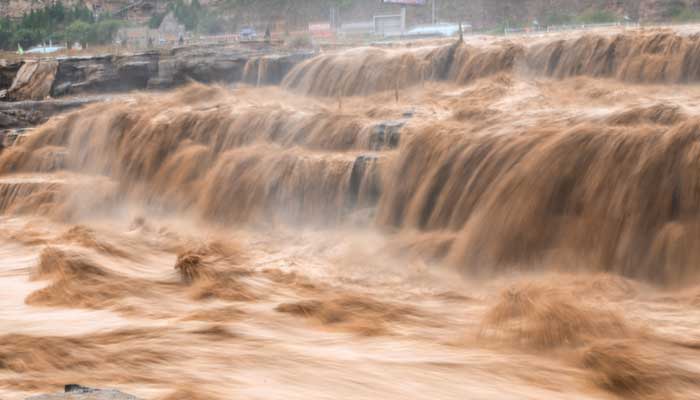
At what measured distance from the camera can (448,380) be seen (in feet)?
17.7

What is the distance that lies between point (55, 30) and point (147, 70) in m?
38.2

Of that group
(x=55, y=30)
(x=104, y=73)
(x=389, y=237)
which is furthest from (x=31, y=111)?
(x=55, y=30)

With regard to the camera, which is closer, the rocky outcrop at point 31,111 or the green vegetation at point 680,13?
the rocky outcrop at point 31,111

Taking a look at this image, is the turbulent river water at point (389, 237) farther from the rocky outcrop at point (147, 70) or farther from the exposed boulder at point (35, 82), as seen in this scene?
the exposed boulder at point (35, 82)

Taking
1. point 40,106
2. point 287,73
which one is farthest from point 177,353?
point 40,106

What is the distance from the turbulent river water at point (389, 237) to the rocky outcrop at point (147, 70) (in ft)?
8.57

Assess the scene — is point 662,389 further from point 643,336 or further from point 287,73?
point 287,73

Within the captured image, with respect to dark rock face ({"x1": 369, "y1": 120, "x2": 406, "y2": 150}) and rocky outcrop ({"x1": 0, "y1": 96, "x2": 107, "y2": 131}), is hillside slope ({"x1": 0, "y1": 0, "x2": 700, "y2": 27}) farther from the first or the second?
dark rock face ({"x1": 369, "y1": 120, "x2": 406, "y2": 150})

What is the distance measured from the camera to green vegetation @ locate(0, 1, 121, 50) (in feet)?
165

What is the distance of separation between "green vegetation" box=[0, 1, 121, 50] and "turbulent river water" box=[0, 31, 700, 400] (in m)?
36.6

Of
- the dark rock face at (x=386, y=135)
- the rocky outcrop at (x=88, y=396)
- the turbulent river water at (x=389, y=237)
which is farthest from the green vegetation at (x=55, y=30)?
the rocky outcrop at (x=88, y=396)

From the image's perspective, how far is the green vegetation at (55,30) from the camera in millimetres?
50188

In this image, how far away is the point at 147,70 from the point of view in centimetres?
1956

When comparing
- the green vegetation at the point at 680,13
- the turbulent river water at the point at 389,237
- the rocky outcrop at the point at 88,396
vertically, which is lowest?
the turbulent river water at the point at 389,237
